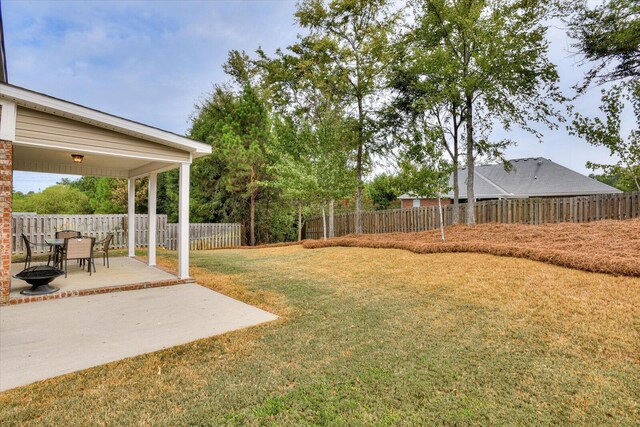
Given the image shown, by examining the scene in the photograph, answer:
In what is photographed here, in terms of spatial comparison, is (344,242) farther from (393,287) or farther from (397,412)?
(397,412)

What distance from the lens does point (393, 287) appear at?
5871 mm

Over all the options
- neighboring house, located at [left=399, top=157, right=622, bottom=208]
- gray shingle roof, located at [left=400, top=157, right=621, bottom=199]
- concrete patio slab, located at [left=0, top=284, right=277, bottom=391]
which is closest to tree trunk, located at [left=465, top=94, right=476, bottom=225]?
neighboring house, located at [left=399, top=157, right=622, bottom=208]

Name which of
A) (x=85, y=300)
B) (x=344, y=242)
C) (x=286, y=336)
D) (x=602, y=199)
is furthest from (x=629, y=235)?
(x=85, y=300)

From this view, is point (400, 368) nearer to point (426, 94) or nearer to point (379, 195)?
point (426, 94)

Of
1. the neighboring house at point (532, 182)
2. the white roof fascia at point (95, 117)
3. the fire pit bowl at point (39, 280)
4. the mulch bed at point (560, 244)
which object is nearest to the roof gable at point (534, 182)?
the neighboring house at point (532, 182)

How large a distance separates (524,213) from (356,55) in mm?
10271

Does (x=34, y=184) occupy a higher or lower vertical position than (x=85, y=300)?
higher

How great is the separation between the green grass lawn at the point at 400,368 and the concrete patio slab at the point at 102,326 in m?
0.31

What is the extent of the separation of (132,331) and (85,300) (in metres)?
2.06

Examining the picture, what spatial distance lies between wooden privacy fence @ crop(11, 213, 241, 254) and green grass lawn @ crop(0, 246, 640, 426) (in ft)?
33.4

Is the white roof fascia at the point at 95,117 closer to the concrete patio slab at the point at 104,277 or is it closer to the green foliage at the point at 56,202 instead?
the concrete patio slab at the point at 104,277

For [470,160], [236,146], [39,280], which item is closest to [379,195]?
[470,160]

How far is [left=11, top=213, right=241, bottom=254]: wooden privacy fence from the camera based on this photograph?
1142cm

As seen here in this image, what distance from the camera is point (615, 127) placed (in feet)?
36.5
